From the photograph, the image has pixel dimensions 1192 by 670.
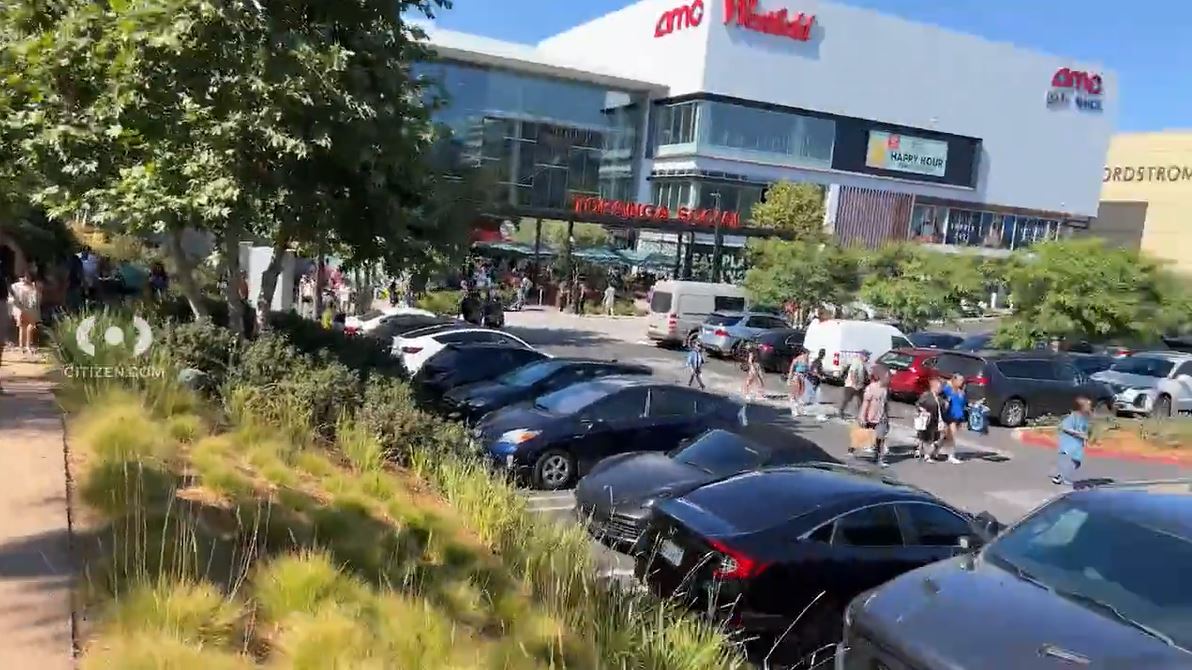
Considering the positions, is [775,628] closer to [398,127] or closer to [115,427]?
[115,427]

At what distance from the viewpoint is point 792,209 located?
50.2 metres

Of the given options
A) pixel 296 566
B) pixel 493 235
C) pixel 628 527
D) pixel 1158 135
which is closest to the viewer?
pixel 296 566

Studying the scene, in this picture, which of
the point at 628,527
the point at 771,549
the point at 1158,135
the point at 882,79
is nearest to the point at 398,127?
the point at 628,527

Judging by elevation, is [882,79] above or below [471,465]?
above

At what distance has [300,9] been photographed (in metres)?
10.6

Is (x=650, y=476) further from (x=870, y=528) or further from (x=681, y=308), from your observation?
(x=681, y=308)

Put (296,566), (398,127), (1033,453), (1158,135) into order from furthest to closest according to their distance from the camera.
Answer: (1158,135) → (1033,453) → (398,127) → (296,566)

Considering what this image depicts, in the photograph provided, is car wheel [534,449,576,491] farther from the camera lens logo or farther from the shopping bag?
the shopping bag

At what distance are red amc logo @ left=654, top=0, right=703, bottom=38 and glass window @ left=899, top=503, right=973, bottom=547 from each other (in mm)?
52911

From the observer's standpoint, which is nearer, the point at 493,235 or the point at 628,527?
the point at 628,527

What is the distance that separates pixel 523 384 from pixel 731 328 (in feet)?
51.1

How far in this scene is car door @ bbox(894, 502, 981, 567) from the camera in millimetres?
7215

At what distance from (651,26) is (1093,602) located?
59.8 meters

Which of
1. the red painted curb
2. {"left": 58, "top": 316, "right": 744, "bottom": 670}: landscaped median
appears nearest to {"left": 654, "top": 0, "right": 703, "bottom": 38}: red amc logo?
the red painted curb
